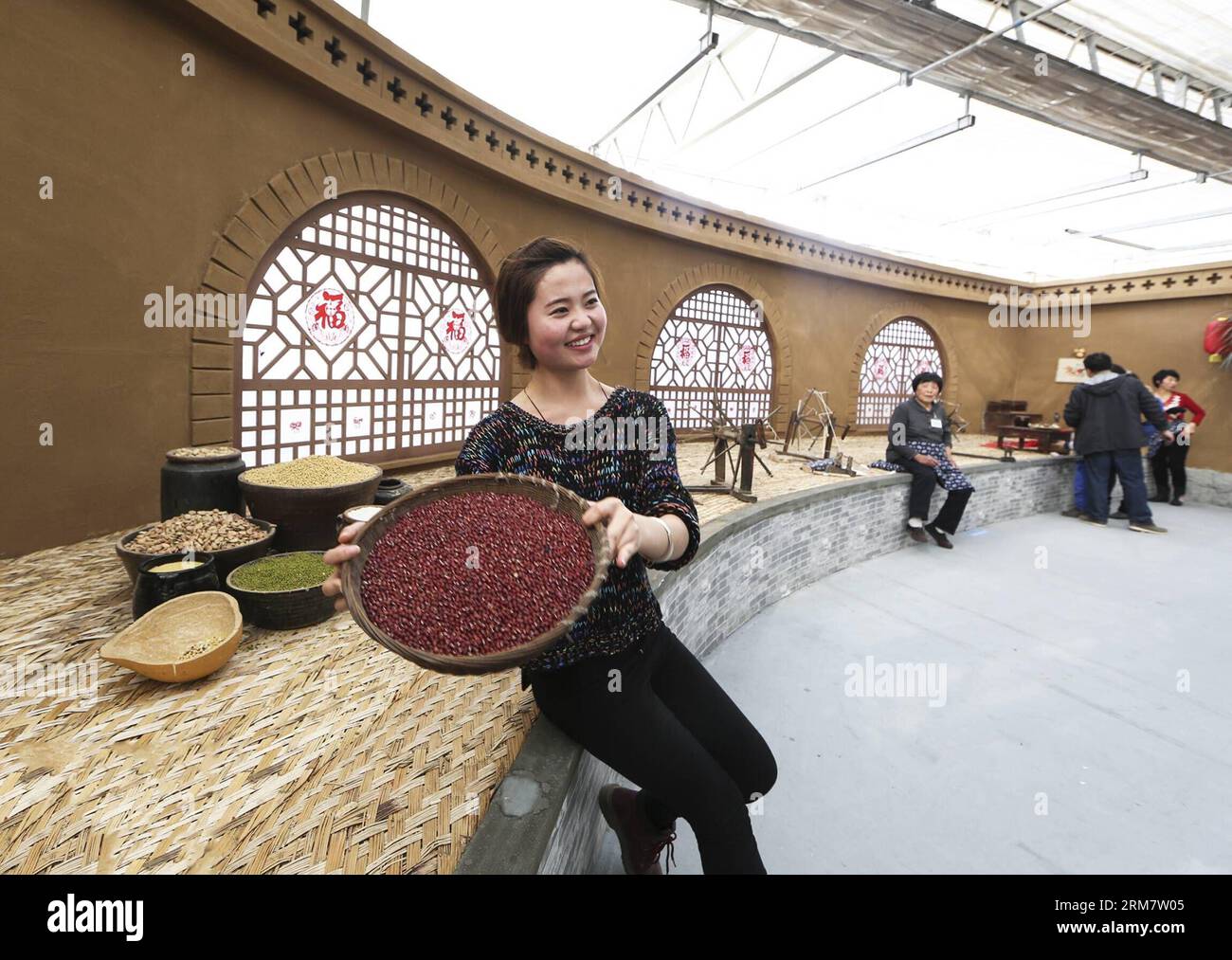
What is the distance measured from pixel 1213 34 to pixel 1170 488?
578 cm

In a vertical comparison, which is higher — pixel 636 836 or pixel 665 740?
pixel 665 740

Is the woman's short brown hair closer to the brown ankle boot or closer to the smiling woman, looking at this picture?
the smiling woman

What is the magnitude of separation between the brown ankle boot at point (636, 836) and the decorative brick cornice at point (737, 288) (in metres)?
5.42

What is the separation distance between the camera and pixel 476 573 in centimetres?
123

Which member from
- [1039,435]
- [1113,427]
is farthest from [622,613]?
[1039,435]

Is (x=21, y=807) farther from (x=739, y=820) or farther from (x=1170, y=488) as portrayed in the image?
(x=1170, y=488)

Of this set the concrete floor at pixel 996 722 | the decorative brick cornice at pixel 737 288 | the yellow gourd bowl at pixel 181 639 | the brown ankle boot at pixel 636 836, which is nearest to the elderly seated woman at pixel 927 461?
the concrete floor at pixel 996 722

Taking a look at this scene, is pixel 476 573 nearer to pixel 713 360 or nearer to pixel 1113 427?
pixel 713 360

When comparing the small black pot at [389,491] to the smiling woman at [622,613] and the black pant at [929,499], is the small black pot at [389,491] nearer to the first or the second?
the smiling woman at [622,613]

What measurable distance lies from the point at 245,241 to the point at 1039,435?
354 inches

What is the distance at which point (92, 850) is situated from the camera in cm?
114

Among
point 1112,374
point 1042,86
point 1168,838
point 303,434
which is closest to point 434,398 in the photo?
point 303,434

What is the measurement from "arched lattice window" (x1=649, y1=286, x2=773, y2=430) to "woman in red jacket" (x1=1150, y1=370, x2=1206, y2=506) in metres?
5.02

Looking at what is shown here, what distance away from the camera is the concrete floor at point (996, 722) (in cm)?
207
